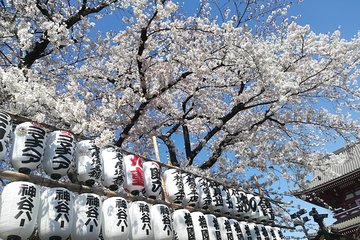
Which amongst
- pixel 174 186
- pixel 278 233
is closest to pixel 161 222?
pixel 174 186

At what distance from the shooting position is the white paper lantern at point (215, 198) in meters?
7.83

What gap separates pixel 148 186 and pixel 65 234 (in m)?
2.20

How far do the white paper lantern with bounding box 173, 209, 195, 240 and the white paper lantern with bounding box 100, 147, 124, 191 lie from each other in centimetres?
154

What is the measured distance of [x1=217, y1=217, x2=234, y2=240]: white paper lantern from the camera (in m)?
7.41

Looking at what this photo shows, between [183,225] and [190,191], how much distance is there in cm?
93

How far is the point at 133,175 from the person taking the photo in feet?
20.0

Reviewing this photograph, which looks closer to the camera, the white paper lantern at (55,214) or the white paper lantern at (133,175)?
the white paper lantern at (55,214)

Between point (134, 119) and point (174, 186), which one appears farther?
point (134, 119)

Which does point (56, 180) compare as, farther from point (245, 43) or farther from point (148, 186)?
point (245, 43)

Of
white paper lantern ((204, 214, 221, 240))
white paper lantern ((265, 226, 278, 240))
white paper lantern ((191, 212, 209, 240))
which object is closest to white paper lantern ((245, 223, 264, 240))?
white paper lantern ((265, 226, 278, 240))

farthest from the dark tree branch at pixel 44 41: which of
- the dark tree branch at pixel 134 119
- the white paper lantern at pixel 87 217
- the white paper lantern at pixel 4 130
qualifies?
the white paper lantern at pixel 87 217

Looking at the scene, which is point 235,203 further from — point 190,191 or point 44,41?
point 44,41

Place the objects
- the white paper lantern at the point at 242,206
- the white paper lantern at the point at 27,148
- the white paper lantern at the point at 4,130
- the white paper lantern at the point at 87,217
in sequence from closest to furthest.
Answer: the white paper lantern at the point at 4,130, the white paper lantern at the point at 27,148, the white paper lantern at the point at 87,217, the white paper lantern at the point at 242,206

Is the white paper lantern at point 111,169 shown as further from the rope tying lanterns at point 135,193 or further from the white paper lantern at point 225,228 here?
the white paper lantern at point 225,228
